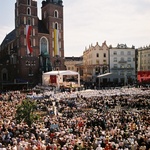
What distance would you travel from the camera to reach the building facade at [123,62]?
72875mm

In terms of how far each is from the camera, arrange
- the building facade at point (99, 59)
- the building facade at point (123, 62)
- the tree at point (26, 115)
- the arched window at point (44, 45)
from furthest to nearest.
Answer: the building facade at point (99, 59), the building facade at point (123, 62), the arched window at point (44, 45), the tree at point (26, 115)

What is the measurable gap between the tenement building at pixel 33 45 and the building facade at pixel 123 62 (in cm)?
1629

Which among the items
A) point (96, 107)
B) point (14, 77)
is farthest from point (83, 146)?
point (14, 77)

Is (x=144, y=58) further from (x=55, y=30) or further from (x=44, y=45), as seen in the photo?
(x=44, y=45)

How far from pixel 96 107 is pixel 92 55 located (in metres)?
47.4

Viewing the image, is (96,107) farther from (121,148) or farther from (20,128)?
(121,148)

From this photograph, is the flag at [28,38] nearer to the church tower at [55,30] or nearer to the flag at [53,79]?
the church tower at [55,30]

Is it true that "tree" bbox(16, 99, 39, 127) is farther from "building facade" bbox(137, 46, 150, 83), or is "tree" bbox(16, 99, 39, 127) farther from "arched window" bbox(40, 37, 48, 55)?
"building facade" bbox(137, 46, 150, 83)

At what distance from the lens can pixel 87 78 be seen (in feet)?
260

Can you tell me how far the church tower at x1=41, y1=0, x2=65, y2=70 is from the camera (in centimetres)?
7144

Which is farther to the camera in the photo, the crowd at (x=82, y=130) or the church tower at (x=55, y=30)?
the church tower at (x=55, y=30)

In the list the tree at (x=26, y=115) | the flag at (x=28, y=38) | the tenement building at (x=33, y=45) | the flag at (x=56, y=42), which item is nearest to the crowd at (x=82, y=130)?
the tree at (x=26, y=115)

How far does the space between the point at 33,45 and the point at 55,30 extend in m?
9.51

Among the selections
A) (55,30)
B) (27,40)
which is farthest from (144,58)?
(27,40)
